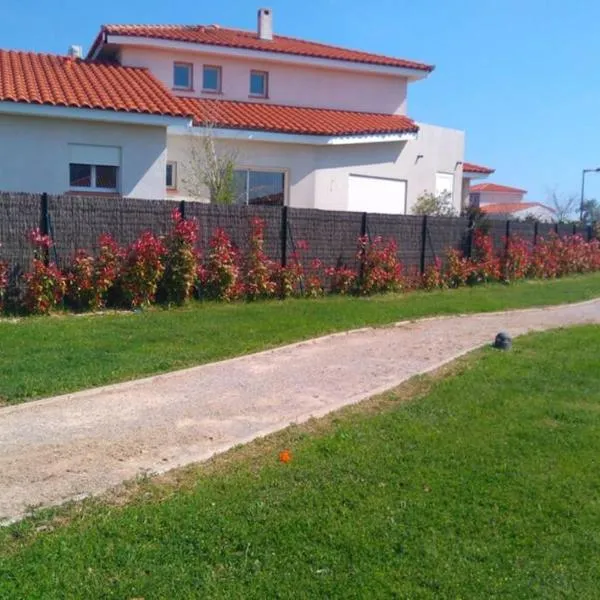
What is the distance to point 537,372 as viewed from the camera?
8555 millimetres

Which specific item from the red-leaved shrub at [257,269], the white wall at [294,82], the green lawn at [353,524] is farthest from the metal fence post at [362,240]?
the green lawn at [353,524]

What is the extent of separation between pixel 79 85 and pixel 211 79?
557cm

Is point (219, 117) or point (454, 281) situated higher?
point (219, 117)

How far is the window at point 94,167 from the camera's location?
15.9m

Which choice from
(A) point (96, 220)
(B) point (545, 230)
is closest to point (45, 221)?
(A) point (96, 220)

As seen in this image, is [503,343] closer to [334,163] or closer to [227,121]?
[227,121]

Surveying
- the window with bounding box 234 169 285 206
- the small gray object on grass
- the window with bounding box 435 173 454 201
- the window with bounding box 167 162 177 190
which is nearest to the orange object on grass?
the small gray object on grass

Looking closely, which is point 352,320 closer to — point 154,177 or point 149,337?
point 149,337

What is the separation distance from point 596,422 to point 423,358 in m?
3.11

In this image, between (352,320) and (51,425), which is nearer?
(51,425)

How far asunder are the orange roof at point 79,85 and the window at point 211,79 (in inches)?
89.3

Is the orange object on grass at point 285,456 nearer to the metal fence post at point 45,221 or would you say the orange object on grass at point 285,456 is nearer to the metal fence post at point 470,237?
the metal fence post at point 45,221

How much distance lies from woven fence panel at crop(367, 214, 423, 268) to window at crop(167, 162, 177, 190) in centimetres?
549

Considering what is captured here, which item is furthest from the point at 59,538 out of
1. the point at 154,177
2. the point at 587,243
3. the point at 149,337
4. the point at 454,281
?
the point at 587,243
